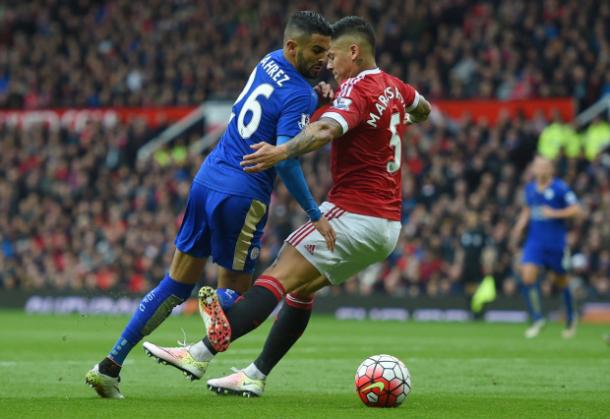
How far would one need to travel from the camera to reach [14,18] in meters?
33.6

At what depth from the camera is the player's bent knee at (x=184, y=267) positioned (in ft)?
25.6

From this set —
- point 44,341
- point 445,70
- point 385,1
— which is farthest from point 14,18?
point 44,341

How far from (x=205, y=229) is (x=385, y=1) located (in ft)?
67.2

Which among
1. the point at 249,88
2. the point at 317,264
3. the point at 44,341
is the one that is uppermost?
the point at 249,88

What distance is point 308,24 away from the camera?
7.68 meters

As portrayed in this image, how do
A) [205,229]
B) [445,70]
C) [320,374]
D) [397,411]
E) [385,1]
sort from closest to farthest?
1. [397,411]
2. [205,229]
3. [320,374]
4. [445,70]
5. [385,1]

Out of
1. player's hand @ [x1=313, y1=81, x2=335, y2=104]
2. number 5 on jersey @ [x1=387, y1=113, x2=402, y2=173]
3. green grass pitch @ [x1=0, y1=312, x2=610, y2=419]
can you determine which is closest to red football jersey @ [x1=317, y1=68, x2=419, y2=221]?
number 5 on jersey @ [x1=387, y1=113, x2=402, y2=173]

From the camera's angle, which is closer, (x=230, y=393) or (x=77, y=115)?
(x=230, y=393)

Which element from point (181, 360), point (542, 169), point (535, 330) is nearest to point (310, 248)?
point (181, 360)

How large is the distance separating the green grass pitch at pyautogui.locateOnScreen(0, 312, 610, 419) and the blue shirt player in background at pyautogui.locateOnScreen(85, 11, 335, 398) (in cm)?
57

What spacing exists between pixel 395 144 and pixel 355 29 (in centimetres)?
81

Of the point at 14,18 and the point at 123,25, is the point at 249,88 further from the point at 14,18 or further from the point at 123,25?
the point at 14,18

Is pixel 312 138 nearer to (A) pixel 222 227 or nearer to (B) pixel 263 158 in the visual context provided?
(B) pixel 263 158

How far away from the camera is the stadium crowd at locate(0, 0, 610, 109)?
23953 mm
